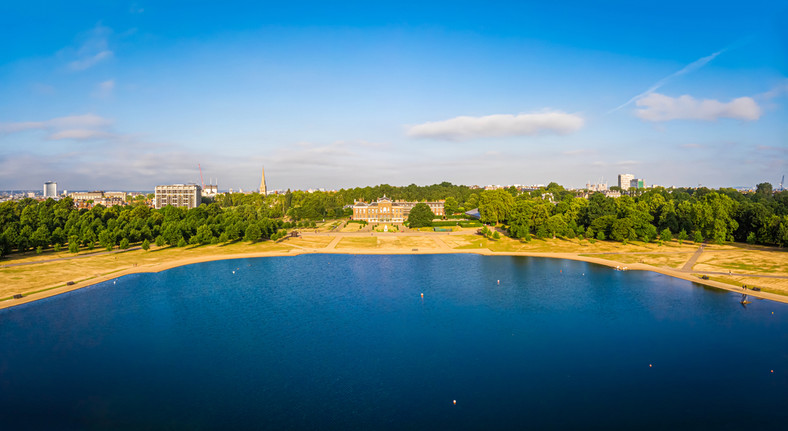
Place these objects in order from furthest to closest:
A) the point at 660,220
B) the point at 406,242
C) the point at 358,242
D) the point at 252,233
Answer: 1. the point at 358,242
2. the point at 406,242
3. the point at 252,233
4. the point at 660,220

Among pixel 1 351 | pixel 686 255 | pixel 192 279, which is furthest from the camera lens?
pixel 686 255

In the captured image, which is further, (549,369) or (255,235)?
(255,235)

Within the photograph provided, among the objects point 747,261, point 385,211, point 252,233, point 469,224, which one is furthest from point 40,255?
point 747,261

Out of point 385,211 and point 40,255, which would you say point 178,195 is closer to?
point 385,211

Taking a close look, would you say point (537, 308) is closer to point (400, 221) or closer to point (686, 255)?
point (686, 255)

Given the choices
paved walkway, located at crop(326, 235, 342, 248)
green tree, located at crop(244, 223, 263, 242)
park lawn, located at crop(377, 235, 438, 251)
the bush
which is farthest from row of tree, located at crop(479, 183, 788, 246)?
green tree, located at crop(244, 223, 263, 242)

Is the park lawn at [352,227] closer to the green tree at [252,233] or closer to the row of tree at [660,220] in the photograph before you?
the green tree at [252,233]

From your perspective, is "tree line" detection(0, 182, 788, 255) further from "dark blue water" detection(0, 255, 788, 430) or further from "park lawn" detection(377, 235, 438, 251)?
"dark blue water" detection(0, 255, 788, 430)

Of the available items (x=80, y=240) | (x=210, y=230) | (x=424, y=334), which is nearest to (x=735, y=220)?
(x=424, y=334)
